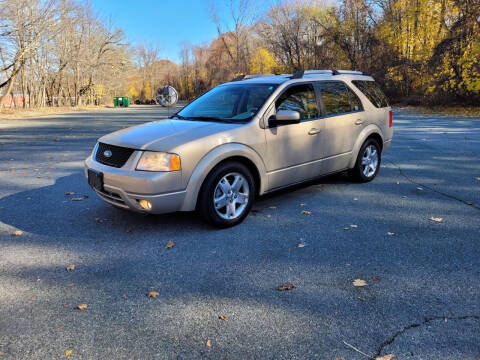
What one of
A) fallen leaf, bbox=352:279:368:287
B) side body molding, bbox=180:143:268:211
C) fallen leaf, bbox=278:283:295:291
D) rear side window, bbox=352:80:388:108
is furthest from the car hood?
rear side window, bbox=352:80:388:108

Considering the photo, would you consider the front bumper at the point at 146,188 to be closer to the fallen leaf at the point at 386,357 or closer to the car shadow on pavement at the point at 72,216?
the car shadow on pavement at the point at 72,216

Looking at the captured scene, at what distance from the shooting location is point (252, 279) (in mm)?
3135

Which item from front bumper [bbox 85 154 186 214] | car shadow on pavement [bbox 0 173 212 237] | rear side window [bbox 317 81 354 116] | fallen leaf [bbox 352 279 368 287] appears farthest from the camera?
rear side window [bbox 317 81 354 116]

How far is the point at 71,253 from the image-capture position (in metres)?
3.68

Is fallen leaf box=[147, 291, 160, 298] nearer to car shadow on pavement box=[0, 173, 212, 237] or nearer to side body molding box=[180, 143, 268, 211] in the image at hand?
side body molding box=[180, 143, 268, 211]

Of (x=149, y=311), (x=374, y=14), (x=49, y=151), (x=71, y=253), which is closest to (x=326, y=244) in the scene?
(x=149, y=311)

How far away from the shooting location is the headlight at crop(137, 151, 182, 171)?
3.82 metres

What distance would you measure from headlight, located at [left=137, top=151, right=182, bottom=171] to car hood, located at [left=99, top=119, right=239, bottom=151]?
0.24ft

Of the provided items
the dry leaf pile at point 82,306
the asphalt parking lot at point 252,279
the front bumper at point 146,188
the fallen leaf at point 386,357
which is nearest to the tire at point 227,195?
the asphalt parking lot at point 252,279

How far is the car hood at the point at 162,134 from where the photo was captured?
3947 mm

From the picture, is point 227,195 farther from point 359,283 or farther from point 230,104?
point 359,283

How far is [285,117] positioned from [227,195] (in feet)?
3.83

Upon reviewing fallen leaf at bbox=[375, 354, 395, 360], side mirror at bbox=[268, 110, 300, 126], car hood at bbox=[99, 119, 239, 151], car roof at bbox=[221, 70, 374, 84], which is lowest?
fallen leaf at bbox=[375, 354, 395, 360]

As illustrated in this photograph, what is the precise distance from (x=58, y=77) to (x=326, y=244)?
176 feet
